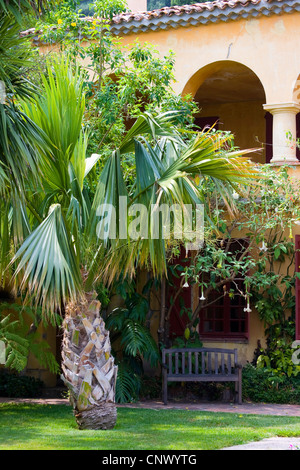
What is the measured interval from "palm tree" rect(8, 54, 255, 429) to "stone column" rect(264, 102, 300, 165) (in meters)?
4.60

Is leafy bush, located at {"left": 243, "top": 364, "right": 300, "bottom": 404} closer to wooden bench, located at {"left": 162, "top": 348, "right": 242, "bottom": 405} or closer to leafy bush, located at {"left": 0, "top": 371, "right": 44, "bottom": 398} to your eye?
wooden bench, located at {"left": 162, "top": 348, "right": 242, "bottom": 405}

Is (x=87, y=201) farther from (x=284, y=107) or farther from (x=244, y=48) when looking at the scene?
(x=244, y=48)

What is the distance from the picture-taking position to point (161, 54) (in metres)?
14.3

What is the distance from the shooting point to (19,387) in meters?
13.3

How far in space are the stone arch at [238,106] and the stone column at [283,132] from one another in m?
2.17

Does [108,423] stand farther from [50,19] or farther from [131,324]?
[50,19]

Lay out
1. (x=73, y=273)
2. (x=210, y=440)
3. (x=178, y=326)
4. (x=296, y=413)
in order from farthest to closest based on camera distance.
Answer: (x=178, y=326) < (x=296, y=413) < (x=210, y=440) < (x=73, y=273)

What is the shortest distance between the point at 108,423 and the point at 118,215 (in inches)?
102

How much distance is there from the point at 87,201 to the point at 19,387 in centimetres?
566

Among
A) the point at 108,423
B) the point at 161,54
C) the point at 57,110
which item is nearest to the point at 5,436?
the point at 108,423

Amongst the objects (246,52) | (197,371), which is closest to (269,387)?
(197,371)

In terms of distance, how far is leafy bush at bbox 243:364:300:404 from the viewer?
1247 cm

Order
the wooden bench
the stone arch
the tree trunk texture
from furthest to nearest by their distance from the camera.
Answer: the stone arch, the wooden bench, the tree trunk texture

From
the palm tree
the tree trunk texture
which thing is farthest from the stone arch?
the tree trunk texture
